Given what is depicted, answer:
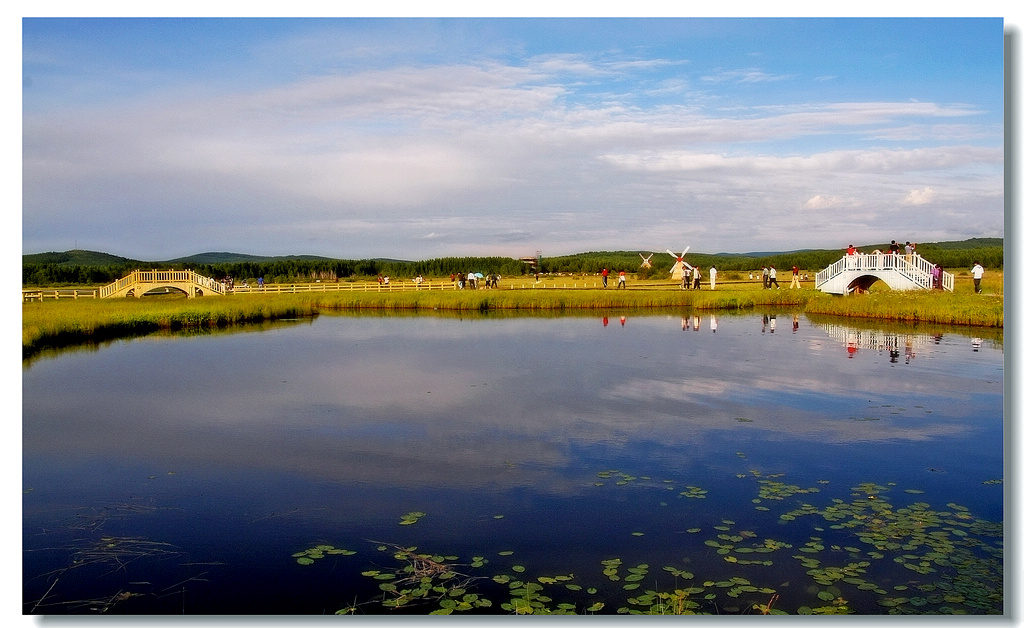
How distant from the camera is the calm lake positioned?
6.58 m

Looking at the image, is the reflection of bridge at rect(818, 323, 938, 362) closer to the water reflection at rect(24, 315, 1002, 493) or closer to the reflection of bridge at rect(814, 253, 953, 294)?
the water reflection at rect(24, 315, 1002, 493)

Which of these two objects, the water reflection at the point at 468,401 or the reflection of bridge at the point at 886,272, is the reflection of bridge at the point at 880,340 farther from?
the reflection of bridge at the point at 886,272

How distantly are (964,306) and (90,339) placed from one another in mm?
30926

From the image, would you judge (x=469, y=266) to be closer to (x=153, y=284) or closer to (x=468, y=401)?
(x=153, y=284)

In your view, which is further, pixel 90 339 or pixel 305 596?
pixel 90 339

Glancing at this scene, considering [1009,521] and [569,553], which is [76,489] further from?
[1009,521]

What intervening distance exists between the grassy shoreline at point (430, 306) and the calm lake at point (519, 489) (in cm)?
963

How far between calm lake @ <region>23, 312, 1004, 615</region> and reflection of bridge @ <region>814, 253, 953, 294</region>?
57.0ft

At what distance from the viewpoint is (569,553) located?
7.35 m

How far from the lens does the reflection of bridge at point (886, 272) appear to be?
34.9 metres

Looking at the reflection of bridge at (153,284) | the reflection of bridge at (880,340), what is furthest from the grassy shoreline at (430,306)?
the reflection of bridge at (153,284)

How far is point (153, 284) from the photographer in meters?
45.8
